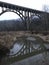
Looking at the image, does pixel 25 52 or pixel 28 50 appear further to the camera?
pixel 28 50

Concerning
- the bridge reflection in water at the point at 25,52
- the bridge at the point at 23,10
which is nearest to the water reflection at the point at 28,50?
the bridge reflection in water at the point at 25,52

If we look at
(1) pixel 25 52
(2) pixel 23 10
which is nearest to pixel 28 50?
(1) pixel 25 52

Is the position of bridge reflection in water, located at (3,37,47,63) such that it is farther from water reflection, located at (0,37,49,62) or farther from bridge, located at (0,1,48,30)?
bridge, located at (0,1,48,30)

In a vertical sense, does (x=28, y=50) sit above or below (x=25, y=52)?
below

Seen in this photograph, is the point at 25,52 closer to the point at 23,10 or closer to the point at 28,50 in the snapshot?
the point at 28,50

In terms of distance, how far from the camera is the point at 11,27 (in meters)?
38.2

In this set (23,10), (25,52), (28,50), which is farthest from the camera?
(23,10)

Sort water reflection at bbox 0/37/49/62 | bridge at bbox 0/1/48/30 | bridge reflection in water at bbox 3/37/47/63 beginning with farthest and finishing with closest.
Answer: bridge at bbox 0/1/48/30 → water reflection at bbox 0/37/49/62 → bridge reflection in water at bbox 3/37/47/63

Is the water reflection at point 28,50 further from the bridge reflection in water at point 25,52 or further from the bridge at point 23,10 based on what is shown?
the bridge at point 23,10

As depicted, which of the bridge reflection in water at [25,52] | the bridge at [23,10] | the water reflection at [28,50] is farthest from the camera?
the bridge at [23,10]

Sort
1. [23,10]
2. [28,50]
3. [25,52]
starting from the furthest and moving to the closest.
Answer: [23,10] → [28,50] → [25,52]

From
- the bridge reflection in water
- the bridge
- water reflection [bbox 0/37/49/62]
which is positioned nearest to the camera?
the bridge reflection in water

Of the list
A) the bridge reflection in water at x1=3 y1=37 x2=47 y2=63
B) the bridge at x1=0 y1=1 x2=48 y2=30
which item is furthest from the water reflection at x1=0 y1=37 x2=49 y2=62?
the bridge at x1=0 y1=1 x2=48 y2=30

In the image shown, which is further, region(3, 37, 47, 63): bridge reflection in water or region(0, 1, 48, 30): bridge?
region(0, 1, 48, 30): bridge
